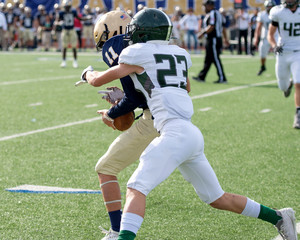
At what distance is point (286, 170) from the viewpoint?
560 centimetres

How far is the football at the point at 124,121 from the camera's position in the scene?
375cm

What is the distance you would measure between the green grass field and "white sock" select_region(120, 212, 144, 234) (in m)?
0.81

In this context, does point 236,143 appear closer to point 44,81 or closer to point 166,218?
point 166,218

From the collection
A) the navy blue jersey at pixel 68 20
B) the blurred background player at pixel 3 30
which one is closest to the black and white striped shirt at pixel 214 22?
the navy blue jersey at pixel 68 20

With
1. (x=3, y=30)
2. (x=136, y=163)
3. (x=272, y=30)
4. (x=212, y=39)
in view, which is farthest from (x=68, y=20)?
(x=136, y=163)

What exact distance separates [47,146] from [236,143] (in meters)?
2.25

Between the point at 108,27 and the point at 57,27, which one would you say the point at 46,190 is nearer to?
the point at 108,27

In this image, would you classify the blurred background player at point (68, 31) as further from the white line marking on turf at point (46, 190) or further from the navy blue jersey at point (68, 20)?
the white line marking on turf at point (46, 190)

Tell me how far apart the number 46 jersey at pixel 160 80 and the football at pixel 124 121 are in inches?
16.7

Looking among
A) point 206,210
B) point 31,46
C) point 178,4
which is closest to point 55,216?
point 206,210

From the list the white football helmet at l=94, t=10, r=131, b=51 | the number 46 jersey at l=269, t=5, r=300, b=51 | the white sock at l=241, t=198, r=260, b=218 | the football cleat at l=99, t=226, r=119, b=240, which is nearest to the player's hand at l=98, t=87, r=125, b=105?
the white football helmet at l=94, t=10, r=131, b=51

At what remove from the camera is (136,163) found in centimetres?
591

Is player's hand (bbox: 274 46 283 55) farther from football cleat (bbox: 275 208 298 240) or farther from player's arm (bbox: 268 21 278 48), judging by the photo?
football cleat (bbox: 275 208 298 240)

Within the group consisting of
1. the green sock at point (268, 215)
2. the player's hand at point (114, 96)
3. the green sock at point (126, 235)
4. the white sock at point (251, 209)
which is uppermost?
the player's hand at point (114, 96)
